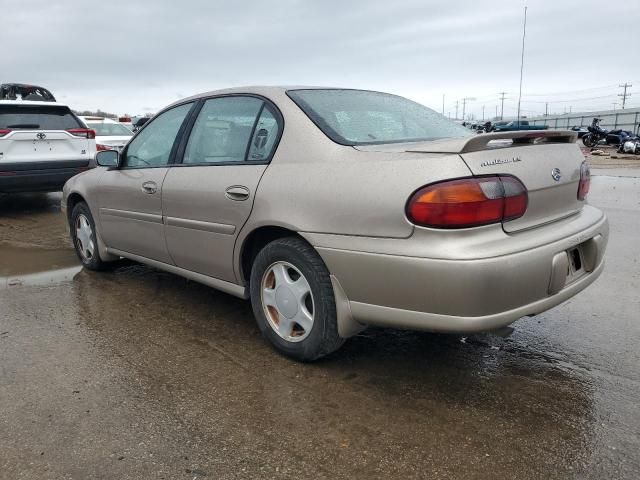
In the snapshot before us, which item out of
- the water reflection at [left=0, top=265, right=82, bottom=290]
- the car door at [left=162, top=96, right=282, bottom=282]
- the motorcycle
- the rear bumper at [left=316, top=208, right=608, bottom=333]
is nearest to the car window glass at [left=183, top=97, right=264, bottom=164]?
the car door at [left=162, top=96, right=282, bottom=282]

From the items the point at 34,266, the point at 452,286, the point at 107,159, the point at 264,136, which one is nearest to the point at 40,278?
the point at 34,266

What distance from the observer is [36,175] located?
775 centimetres

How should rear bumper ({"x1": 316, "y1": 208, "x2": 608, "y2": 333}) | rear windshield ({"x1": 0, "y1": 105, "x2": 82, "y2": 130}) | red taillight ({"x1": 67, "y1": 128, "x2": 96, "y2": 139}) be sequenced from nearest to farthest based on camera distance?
rear bumper ({"x1": 316, "y1": 208, "x2": 608, "y2": 333}) → rear windshield ({"x1": 0, "y1": 105, "x2": 82, "y2": 130}) → red taillight ({"x1": 67, "y1": 128, "x2": 96, "y2": 139})

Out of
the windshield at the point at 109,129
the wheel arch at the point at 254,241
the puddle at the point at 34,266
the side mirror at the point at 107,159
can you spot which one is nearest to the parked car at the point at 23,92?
the windshield at the point at 109,129

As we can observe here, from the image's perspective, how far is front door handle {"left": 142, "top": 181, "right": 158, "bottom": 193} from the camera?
379 centimetres

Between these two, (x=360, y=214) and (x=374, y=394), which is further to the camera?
(x=374, y=394)

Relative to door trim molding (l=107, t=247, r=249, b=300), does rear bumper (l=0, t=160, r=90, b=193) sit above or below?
above

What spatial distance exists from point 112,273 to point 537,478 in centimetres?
403

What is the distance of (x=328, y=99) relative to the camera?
10.7ft

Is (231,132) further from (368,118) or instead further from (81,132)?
(81,132)

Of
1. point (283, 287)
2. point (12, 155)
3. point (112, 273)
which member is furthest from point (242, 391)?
point (12, 155)

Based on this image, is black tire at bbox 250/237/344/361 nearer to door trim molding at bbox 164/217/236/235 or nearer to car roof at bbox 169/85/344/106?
door trim molding at bbox 164/217/236/235

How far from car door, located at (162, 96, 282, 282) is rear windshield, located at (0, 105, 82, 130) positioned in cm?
526

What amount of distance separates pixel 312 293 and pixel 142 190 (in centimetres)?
181
